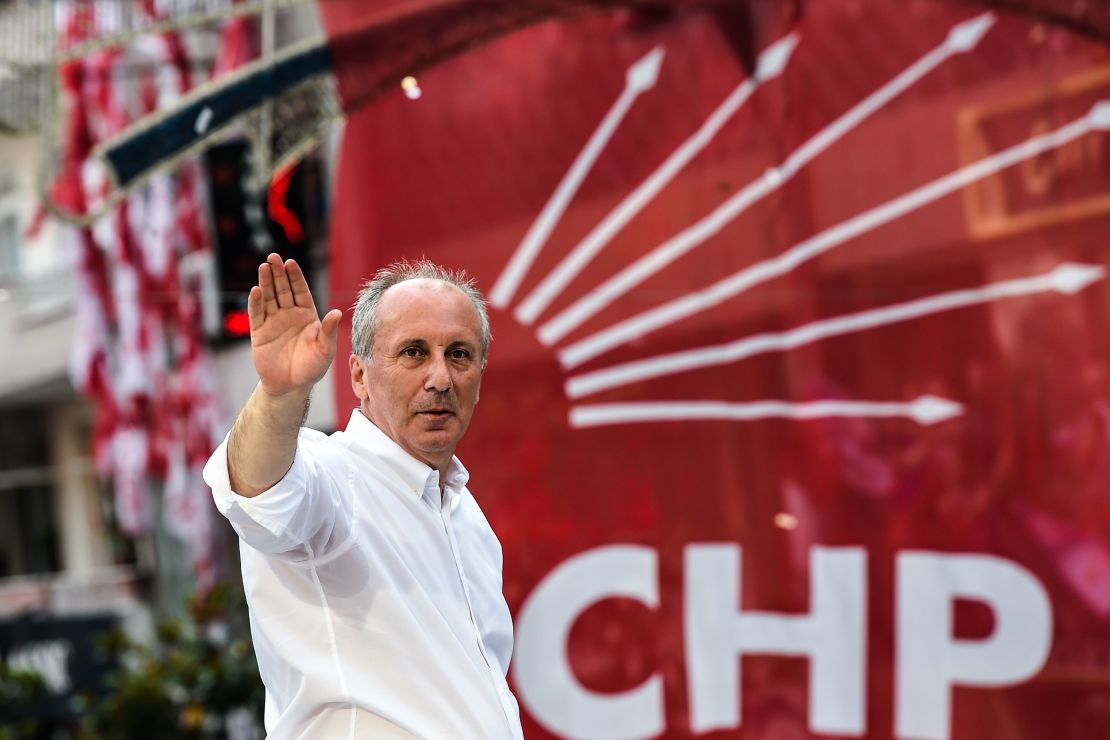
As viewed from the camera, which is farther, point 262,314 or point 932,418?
point 932,418

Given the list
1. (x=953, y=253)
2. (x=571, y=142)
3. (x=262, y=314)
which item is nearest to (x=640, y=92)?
(x=571, y=142)

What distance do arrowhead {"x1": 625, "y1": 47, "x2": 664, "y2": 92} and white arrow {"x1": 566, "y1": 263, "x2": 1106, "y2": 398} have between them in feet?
2.70

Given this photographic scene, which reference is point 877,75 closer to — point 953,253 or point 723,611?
point 953,253

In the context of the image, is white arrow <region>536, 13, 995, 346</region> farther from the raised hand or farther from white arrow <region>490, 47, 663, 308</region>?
the raised hand

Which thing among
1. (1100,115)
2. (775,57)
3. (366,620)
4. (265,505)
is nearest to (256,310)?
(265,505)

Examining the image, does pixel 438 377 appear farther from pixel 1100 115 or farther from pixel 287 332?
pixel 1100 115

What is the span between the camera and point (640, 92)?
4477 millimetres

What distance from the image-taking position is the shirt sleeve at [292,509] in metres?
1.84

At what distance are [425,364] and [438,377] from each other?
34 mm

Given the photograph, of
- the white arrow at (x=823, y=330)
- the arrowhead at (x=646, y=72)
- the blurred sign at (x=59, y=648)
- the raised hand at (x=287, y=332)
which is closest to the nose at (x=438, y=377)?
the raised hand at (x=287, y=332)

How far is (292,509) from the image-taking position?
1845 mm

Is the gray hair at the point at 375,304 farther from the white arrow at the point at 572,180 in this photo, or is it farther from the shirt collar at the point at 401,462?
the white arrow at the point at 572,180

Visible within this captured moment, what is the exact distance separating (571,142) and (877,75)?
0.94 m

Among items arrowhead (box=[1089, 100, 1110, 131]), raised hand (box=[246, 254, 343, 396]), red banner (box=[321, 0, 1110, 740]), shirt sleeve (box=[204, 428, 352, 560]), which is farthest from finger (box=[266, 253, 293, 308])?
arrowhead (box=[1089, 100, 1110, 131])
